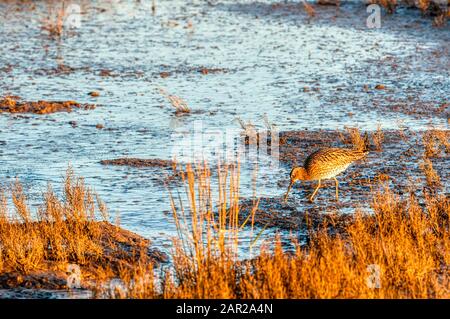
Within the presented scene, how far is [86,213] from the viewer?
995 cm

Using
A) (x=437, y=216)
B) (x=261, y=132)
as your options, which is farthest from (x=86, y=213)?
(x=261, y=132)

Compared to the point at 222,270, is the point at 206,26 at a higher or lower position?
lower

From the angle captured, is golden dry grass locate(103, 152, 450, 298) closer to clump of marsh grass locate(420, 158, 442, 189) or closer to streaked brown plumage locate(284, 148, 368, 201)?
streaked brown plumage locate(284, 148, 368, 201)

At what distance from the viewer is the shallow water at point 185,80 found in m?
12.8

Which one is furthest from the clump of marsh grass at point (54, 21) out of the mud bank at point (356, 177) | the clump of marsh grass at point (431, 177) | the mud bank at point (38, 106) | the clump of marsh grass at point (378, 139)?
the clump of marsh grass at point (431, 177)

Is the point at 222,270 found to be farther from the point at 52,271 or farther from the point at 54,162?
the point at 54,162

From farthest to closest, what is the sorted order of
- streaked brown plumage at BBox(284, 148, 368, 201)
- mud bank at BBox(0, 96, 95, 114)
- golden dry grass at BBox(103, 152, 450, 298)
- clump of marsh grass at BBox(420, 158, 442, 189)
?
mud bank at BBox(0, 96, 95, 114) → clump of marsh grass at BBox(420, 158, 442, 189) → streaked brown plumage at BBox(284, 148, 368, 201) → golden dry grass at BBox(103, 152, 450, 298)

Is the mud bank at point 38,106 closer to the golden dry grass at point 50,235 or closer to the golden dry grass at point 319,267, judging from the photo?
the golden dry grass at point 50,235

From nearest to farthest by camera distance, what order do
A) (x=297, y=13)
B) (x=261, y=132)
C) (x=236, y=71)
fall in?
(x=261, y=132) → (x=236, y=71) → (x=297, y=13)

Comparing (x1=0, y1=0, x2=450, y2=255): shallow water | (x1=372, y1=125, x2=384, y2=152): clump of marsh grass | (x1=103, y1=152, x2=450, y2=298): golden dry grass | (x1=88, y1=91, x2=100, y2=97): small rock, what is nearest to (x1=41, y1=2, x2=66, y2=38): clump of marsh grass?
(x1=0, y1=0, x2=450, y2=255): shallow water

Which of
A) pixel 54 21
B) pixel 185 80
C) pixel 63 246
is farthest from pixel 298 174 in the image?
pixel 54 21

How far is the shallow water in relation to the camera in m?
12.8

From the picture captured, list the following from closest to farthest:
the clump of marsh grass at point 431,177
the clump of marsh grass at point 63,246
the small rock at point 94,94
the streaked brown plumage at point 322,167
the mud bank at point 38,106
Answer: the clump of marsh grass at point 63,246 < the streaked brown plumage at point 322,167 < the clump of marsh grass at point 431,177 < the mud bank at point 38,106 < the small rock at point 94,94
